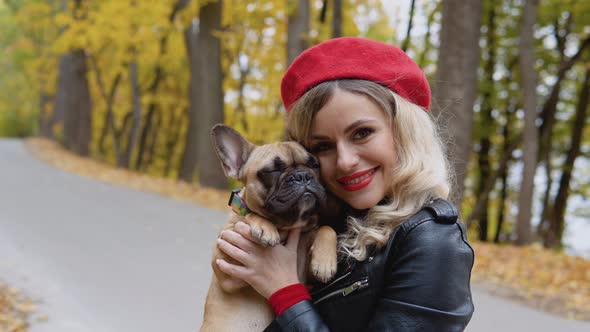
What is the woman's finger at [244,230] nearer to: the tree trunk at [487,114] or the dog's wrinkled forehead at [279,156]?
the dog's wrinkled forehead at [279,156]

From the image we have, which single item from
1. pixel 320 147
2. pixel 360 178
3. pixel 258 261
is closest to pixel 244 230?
pixel 258 261

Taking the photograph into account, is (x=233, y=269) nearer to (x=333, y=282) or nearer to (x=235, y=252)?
(x=235, y=252)

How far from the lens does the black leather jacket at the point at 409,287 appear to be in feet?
6.29

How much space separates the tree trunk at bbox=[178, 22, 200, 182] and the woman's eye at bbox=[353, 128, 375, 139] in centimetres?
1383

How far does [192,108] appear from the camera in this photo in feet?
56.9

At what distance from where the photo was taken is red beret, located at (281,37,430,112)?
2344 mm

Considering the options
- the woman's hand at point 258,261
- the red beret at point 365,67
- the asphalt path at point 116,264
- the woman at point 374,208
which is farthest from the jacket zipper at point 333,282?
the asphalt path at point 116,264

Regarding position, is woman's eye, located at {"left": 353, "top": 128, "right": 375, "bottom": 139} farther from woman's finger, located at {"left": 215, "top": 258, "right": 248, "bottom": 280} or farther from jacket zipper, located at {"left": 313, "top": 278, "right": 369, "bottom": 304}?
woman's finger, located at {"left": 215, "top": 258, "right": 248, "bottom": 280}

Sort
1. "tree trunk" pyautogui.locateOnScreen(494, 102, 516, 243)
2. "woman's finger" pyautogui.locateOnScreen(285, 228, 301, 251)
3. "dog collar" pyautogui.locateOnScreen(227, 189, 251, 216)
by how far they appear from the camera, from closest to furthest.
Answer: "woman's finger" pyautogui.locateOnScreen(285, 228, 301, 251)
"dog collar" pyautogui.locateOnScreen(227, 189, 251, 216)
"tree trunk" pyautogui.locateOnScreen(494, 102, 516, 243)

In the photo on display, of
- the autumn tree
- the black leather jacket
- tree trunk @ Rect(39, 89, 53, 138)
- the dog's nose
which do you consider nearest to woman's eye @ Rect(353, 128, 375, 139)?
the black leather jacket

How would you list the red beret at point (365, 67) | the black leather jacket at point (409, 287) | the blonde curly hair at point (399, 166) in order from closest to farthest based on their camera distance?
the black leather jacket at point (409, 287) < the blonde curly hair at point (399, 166) < the red beret at point (365, 67)

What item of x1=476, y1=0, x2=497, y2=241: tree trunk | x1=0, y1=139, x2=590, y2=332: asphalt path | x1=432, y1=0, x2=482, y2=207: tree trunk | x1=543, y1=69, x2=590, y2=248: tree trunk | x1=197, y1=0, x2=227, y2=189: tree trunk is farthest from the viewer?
x1=476, y1=0, x2=497, y2=241: tree trunk

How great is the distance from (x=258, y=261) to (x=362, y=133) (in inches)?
31.2

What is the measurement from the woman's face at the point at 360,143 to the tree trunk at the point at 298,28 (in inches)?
394
